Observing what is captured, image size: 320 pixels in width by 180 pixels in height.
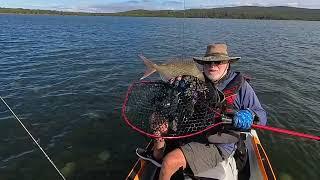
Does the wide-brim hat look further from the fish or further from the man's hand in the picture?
the fish

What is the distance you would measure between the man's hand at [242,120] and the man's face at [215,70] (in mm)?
1253

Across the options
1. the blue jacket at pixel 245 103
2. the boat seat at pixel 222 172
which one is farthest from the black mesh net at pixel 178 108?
the boat seat at pixel 222 172

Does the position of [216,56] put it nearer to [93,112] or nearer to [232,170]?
[232,170]

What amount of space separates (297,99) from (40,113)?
36.1ft

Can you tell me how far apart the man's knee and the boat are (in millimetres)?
409

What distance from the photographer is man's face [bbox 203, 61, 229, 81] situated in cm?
652

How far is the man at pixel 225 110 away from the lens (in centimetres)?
582

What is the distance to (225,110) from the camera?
19.5 ft

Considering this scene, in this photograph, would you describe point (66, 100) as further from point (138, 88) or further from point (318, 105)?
point (318, 105)

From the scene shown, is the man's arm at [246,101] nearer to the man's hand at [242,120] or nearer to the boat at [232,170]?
the man's hand at [242,120]

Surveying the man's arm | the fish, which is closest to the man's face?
the man's arm

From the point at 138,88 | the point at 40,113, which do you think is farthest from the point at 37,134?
the point at 138,88

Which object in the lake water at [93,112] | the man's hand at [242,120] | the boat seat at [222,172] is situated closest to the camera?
the man's hand at [242,120]

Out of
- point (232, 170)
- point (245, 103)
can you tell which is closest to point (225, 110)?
point (245, 103)
